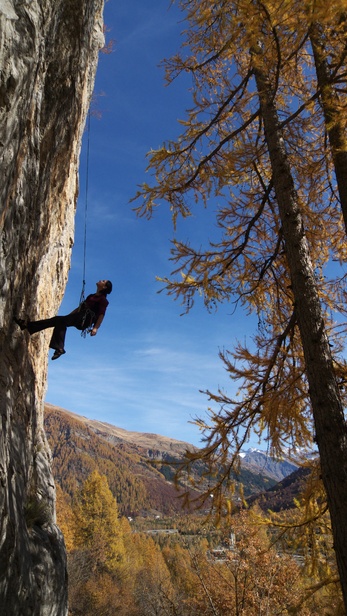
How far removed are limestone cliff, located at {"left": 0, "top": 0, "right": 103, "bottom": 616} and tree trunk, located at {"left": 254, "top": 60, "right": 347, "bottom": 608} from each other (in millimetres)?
2576

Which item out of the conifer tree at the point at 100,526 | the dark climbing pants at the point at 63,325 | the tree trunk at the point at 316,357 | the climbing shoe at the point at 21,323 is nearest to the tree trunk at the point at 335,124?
the tree trunk at the point at 316,357

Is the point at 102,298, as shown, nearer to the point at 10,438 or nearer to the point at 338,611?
the point at 10,438

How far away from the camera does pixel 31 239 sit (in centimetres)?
482

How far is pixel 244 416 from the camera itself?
525 centimetres

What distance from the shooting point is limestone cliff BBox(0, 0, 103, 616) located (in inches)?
123

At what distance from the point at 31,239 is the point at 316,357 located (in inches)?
141

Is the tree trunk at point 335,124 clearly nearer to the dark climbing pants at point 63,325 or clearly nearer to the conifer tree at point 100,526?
the dark climbing pants at point 63,325

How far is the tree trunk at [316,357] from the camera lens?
351 cm

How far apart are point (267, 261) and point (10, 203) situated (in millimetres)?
3706

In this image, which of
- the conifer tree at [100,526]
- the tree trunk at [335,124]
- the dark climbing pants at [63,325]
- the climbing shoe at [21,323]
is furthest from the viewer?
the conifer tree at [100,526]

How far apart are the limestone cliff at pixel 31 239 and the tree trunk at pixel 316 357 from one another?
258 centimetres

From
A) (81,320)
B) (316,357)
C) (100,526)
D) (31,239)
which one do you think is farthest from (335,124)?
(100,526)

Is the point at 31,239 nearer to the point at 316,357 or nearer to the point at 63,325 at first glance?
the point at 63,325

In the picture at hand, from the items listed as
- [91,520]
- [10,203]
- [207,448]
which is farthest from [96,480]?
[10,203]
